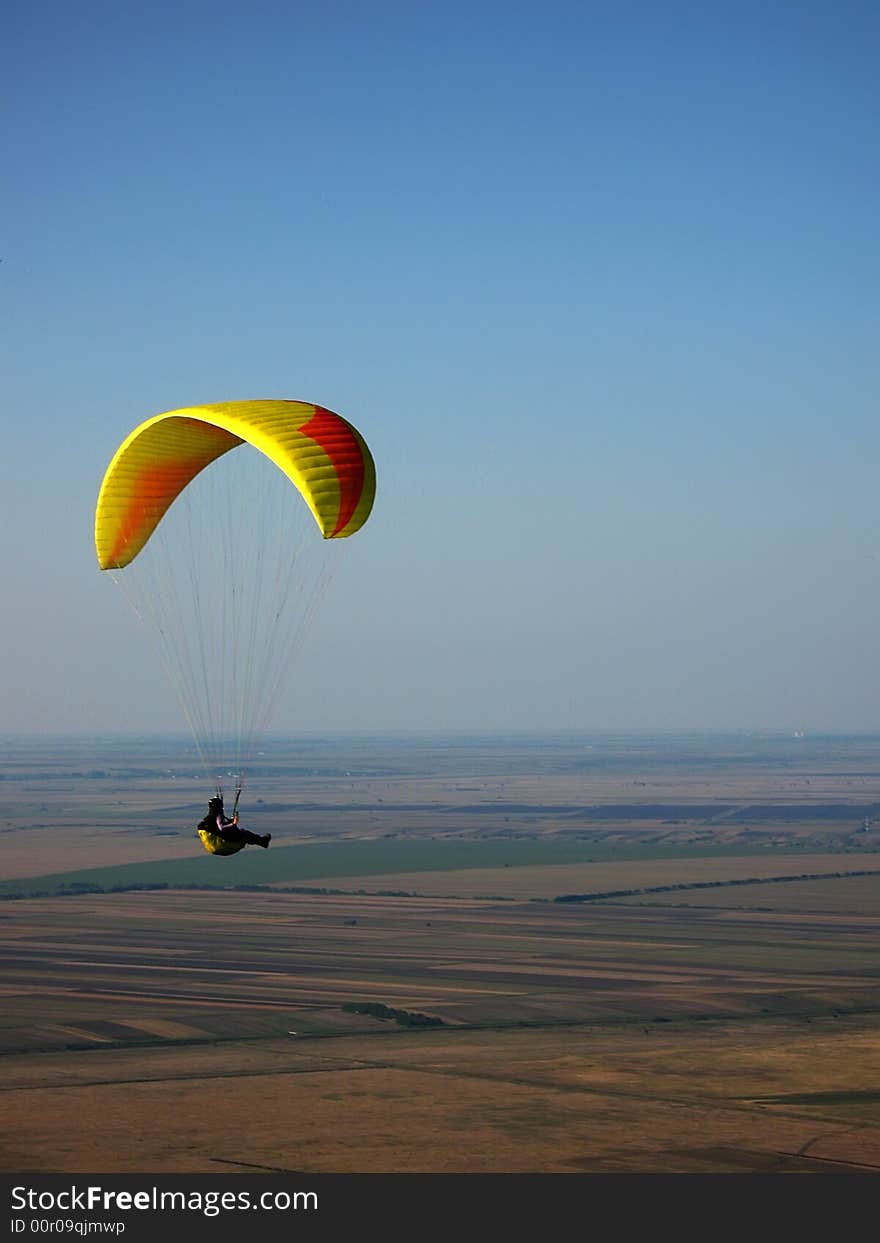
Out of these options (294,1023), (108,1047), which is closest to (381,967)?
(294,1023)

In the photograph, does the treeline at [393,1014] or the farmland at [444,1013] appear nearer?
the farmland at [444,1013]

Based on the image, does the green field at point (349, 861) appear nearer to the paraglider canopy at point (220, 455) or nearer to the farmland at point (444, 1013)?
the farmland at point (444, 1013)

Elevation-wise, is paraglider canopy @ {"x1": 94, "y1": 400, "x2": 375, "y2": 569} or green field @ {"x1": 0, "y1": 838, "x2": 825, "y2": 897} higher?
paraglider canopy @ {"x1": 94, "y1": 400, "x2": 375, "y2": 569}

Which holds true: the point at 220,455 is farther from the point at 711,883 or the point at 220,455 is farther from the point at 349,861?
the point at 349,861

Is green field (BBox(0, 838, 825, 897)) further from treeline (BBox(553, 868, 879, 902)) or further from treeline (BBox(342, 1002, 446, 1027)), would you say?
treeline (BBox(342, 1002, 446, 1027))

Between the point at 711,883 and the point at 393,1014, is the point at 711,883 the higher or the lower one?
the higher one

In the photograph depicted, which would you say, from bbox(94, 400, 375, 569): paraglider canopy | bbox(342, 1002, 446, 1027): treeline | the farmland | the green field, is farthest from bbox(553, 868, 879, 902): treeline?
bbox(94, 400, 375, 569): paraglider canopy

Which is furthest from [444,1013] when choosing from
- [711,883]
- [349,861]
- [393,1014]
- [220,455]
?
[349,861]

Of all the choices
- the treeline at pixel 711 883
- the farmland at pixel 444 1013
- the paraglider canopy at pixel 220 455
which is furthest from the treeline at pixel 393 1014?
the treeline at pixel 711 883
